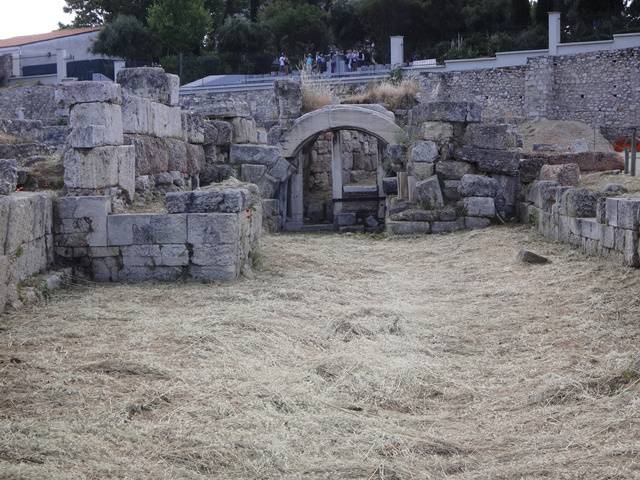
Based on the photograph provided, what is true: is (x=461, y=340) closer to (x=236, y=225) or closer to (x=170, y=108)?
(x=236, y=225)

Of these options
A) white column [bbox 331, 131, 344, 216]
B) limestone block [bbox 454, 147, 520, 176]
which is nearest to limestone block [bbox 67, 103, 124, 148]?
limestone block [bbox 454, 147, 520, 176]

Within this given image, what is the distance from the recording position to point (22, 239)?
8.03 meters

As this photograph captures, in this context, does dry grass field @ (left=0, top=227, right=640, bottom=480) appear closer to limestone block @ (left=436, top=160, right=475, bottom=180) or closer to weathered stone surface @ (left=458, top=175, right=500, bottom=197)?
weathered stone surface @ (left=458, top=175, right=500, bottom=197)

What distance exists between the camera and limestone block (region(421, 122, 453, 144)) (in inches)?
573

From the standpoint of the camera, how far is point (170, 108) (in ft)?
39.5

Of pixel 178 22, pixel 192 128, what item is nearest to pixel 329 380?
pixel 192 128

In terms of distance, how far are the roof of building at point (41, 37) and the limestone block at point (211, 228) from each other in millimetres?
42490

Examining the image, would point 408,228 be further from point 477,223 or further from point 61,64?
point 61,64

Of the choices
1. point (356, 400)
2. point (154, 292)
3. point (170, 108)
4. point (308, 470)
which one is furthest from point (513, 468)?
point (170, 108)

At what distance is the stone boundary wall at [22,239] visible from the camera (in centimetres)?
752

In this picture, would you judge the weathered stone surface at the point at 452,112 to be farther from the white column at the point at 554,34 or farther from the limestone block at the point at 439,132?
the white column at the point at 554,34

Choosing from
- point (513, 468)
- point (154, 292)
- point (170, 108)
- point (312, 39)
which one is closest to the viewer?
point (513, 468)

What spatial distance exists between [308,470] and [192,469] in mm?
562

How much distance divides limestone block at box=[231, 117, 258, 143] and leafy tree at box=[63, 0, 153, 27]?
3460 cm
